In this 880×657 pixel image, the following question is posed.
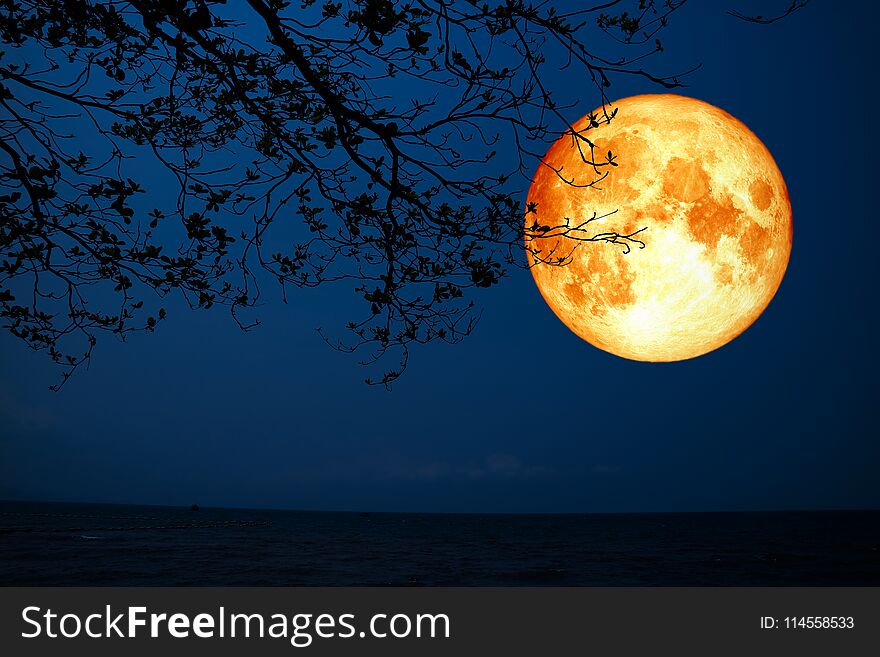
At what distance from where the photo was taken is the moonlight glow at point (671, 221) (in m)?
6.79

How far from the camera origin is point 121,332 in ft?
20.3

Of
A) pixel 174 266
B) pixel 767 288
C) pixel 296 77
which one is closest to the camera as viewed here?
pixel 296 77

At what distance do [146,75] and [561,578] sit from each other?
94.4ft

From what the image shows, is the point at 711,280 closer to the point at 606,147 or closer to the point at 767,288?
the point at 767,288

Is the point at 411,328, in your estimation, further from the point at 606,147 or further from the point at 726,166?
the point at 726,166

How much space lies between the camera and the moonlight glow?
22.3ft

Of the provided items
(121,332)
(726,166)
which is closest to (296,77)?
(121,332)

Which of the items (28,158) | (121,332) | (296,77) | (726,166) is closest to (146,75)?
(28,158)

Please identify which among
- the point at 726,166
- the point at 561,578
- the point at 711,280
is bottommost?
the point at 561,578

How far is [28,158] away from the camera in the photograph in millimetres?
5184

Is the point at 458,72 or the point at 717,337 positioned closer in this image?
the point at 458,72

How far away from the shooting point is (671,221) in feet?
22.2

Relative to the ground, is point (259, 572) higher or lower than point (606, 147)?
lower

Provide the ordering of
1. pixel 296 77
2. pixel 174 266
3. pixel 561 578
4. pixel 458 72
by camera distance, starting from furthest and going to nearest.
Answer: pixel 561 578 → pixel 174 266 → pixel 296 77 → pixel 458 72
